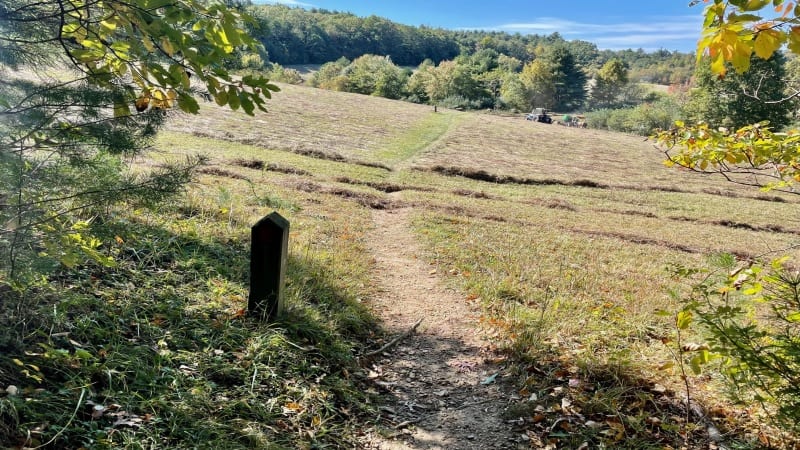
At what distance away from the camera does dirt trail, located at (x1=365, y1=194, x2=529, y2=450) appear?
10.9 feet

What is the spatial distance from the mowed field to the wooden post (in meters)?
0.36

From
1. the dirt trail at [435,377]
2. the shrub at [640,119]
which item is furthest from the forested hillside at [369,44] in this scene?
the dirt trail at [435,377]

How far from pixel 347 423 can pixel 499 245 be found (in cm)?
633

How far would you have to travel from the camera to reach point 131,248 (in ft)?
14.5

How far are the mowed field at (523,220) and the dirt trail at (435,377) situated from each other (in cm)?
27

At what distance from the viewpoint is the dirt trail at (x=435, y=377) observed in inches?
131

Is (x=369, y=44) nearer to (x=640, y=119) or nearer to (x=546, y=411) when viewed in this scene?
(x=640, y=119)

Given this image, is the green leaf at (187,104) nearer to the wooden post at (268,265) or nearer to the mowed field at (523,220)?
the wooden post at (268,265)

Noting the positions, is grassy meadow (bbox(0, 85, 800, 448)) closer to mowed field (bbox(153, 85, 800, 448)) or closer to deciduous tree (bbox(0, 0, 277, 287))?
mowed field (bbox(153, 85, 800, 448))

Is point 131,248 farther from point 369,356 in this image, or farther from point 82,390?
point 369,356

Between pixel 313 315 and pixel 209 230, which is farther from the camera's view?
pixel 209 230

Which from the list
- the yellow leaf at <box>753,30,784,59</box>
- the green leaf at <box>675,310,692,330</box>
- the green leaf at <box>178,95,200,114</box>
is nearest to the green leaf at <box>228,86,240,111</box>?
the green leaf at <box>178,95,200,114</box>

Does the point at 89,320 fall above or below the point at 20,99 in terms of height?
below

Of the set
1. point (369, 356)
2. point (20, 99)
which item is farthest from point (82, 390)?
point (369, 356)
